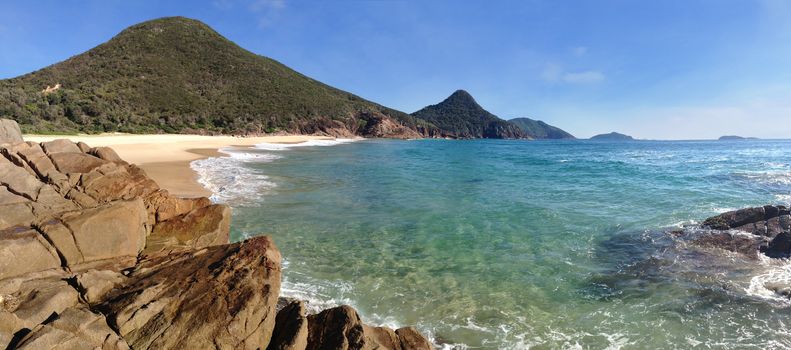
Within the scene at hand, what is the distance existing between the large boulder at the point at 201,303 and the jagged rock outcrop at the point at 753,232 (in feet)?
42.1

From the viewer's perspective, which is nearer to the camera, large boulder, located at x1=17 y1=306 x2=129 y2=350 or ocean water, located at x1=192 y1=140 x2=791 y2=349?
large boulder, located at x1=17 y1=306 x2=129 y2=350

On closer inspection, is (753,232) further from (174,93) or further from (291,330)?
(174,93)

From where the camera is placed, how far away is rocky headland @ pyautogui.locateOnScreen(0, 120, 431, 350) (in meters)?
4.25

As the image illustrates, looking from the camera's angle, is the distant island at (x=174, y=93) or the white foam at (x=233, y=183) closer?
the white foam at (x=233, y=183)

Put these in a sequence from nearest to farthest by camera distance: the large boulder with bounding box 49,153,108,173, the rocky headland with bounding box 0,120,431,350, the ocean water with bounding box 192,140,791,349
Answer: the rocky headland with bounding box 0,120,431,350 < the ocean water with bounding box 192,140,791,349 < the large boulder with bounding box 49,153,108,173

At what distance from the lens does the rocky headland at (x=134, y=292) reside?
4.25m

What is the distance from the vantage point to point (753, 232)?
1185cm

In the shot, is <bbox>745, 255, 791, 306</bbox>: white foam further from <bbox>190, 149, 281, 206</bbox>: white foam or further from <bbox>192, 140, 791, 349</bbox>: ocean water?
<bbox>190, 149, 281, 206</bbox>: white foam

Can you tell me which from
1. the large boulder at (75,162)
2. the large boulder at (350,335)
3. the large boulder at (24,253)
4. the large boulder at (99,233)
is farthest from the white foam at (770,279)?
the large boulder at (75,162)

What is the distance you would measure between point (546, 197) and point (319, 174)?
15078mm

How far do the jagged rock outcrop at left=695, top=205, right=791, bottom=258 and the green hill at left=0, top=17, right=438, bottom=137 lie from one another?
58195 mm

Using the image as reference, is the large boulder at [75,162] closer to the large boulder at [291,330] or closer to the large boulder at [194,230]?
the large boulder at [194,230]

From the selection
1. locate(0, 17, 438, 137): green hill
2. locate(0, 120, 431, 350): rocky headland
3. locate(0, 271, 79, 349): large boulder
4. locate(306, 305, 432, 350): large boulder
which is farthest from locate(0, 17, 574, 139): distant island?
locate(306, 305, 432, 350): large boulder

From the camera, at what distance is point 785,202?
18328 millimetres
